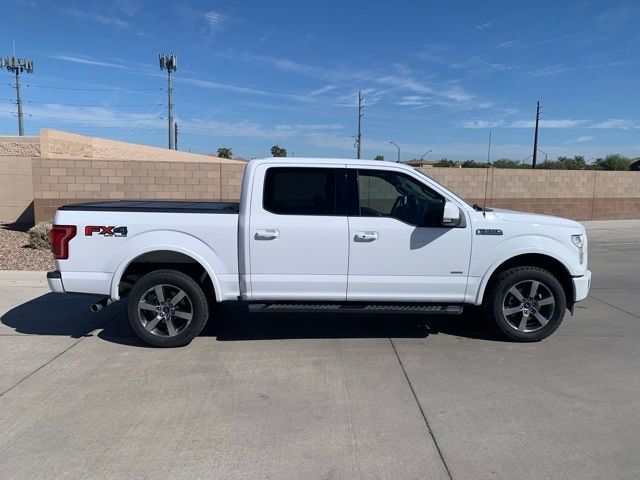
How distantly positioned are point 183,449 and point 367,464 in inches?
48.7

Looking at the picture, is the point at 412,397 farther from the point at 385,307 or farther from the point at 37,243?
the point at 37,243

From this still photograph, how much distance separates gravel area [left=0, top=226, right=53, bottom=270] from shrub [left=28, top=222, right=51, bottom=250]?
15cm

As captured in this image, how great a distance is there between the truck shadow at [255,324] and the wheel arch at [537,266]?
0.75 meters

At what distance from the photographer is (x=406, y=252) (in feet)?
18.0

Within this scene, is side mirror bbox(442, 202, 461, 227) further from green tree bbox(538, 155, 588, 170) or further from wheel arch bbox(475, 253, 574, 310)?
green tree bbox(538, 155, 588, 170)

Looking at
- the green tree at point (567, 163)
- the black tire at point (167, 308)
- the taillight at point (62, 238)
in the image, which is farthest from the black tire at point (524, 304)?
the green tree at point (567, 163)

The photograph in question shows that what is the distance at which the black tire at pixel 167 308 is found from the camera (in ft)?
18.0

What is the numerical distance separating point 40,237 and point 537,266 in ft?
33.3

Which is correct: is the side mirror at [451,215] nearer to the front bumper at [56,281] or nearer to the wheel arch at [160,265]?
the wheel arch at [160,265]

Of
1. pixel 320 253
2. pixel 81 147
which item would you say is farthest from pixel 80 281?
pixel 81 147

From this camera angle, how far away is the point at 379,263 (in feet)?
18.0

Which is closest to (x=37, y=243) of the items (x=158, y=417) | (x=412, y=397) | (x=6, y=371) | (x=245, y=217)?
(x=6, y=371)

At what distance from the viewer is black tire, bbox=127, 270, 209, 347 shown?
18.0 feet

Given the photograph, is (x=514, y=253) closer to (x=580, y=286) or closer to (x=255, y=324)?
(x=580, y=286)
